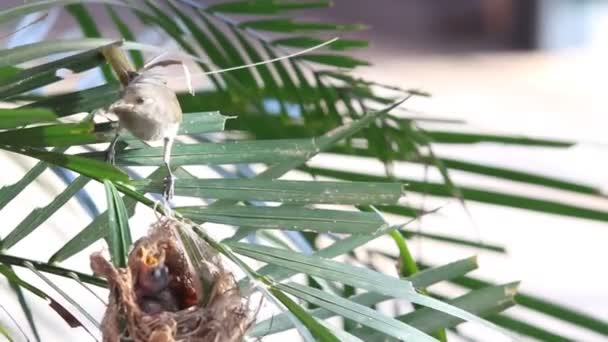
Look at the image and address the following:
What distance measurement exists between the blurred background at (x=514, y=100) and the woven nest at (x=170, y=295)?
66cm

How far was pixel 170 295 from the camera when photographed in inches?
12.0

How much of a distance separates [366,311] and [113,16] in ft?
1.13

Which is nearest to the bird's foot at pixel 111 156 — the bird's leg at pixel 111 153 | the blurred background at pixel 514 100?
the bird's leg at pixel 111 153

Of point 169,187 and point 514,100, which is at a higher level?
point 514,100

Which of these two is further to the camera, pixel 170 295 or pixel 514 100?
pixel 514 100

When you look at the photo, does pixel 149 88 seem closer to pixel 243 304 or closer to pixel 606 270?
pixel 243 304

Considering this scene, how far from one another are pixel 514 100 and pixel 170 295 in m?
2.54

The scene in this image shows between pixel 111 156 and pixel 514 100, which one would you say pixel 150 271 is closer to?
pixel 111 156

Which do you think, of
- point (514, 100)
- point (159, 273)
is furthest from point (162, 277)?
point (514, 100)

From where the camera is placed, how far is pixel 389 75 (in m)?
2.82

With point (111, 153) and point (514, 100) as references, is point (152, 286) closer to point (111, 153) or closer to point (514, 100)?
point (111, 153)

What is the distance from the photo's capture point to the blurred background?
5.97 ft

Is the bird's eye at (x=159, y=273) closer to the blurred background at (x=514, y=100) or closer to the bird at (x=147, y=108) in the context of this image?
the bird at (x=147, y=108)

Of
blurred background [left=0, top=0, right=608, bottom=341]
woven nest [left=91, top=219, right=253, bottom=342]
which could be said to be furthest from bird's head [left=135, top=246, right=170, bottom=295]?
Answer: blurred background [left=0, top=0, right=608, bottom=341]
